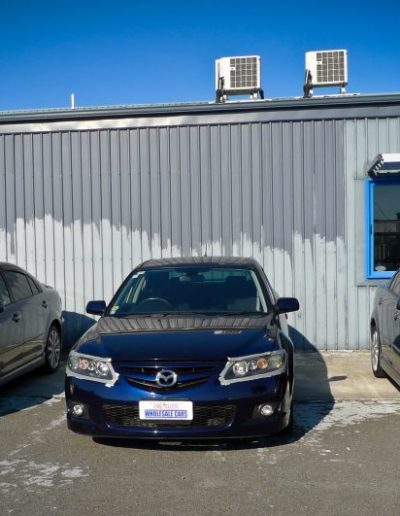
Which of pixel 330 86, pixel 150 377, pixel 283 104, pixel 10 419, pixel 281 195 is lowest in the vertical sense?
pixel 10 419

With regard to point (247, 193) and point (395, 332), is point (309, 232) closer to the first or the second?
point (247, 193)

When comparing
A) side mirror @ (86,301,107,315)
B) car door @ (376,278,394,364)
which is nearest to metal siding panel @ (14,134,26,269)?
side mirror @ (86,301,107,315)

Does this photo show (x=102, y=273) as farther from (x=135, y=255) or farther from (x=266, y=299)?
(x=266, y=299)

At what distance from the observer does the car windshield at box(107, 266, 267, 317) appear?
226 inches

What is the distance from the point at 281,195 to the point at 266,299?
4007 mm

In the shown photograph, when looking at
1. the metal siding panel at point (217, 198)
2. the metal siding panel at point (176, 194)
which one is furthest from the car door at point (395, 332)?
the metal siding panel at point (176, 194)

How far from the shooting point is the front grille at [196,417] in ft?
14.4

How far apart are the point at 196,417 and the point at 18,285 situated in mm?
3768

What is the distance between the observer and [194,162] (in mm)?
9633

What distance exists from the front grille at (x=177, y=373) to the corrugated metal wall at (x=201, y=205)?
514 cm

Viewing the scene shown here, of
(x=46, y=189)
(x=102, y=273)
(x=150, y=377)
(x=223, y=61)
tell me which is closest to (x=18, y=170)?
(x=46, y=189)

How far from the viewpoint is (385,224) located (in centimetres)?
947

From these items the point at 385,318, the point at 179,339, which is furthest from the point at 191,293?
the point at 385,318

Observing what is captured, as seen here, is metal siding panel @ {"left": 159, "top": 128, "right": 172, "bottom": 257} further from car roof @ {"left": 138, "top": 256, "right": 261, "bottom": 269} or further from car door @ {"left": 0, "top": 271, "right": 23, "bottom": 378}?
car door @ {"left": 0, "top": 271, "right": 23, "bottom": 378}
